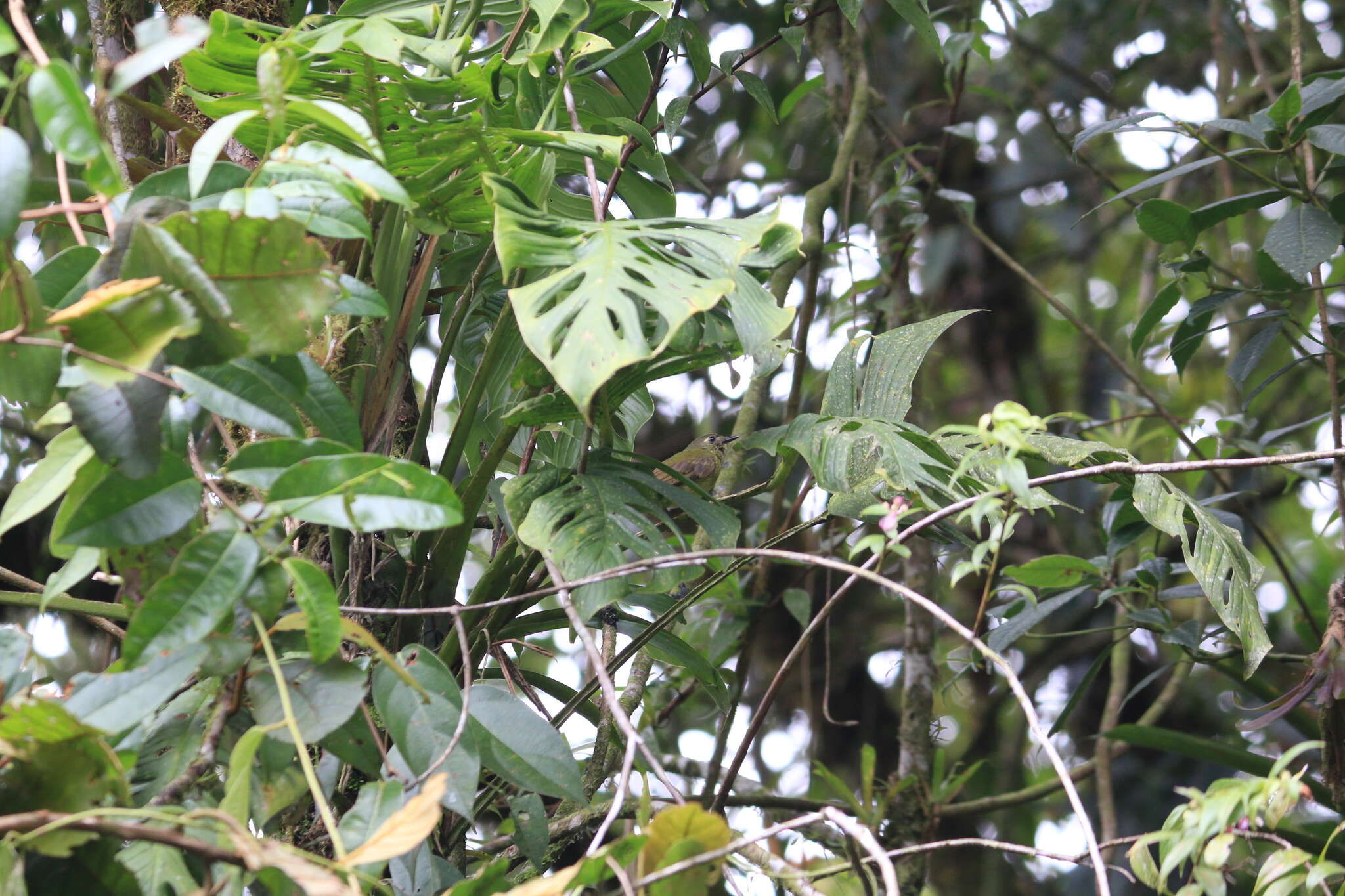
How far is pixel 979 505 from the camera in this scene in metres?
0.59

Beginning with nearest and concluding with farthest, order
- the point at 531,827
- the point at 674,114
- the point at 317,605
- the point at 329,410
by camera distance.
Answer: the point at 317,605
the point at 329,410
the point at 531,827
the point at 674,114

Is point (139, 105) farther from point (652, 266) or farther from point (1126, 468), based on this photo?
point (1126, 468)

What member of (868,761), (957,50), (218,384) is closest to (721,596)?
(868,761)

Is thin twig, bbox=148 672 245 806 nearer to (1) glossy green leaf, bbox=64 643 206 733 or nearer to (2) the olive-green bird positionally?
(1) glossy green leaf, bbox=64 643 206 733

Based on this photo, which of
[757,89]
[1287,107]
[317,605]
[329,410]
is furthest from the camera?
[757,89]

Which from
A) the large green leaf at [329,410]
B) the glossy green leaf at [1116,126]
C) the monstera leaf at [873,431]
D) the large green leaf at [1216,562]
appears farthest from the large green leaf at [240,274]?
the glossy green leaf at [1116,126]

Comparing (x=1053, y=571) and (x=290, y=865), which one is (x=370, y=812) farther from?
(x=1053, y=571)

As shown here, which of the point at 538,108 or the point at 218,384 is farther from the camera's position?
the point at 538,108

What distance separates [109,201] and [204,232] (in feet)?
0.31

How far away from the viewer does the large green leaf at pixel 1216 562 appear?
0.80 metres

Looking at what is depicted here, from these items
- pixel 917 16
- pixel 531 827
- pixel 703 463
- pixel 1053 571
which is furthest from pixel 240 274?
pixel 1053 571

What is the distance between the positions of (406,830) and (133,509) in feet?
0.73

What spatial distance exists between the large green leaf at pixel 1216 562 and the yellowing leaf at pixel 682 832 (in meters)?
0.46

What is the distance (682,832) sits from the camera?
1.70 ft
